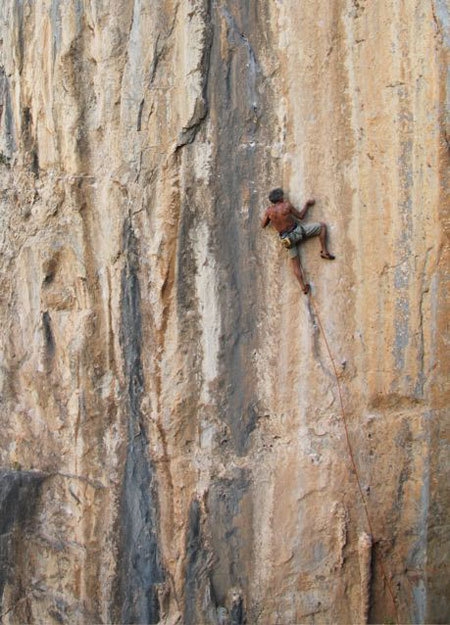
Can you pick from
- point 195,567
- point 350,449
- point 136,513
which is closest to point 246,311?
point 350,449

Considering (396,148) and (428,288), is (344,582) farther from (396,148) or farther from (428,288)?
(396,148)

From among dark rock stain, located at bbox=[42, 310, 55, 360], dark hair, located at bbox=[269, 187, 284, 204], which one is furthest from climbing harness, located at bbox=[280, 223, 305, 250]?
dark rock stain, located at bbox=[42, 310, 55, 360]

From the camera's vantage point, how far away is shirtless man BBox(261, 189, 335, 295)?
5.29 metres

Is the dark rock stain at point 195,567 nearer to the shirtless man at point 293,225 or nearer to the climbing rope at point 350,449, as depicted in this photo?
the climbing rope at point 350,449

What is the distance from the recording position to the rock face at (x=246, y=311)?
5301 mm

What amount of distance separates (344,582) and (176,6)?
15.0ft

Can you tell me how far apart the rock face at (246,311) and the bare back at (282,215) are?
16cm

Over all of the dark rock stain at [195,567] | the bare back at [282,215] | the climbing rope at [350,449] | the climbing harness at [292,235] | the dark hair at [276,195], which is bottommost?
the dark rock stain at [195,567]

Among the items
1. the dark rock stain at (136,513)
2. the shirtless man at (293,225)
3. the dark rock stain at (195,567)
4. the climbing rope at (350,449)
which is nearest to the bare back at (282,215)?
the shirtless man at (293,225)

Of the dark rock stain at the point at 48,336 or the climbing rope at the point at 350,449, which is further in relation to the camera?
the dark rock stain at the point at 48,336

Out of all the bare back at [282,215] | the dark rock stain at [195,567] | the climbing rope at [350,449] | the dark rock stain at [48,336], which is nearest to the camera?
the bare back at [282,215]

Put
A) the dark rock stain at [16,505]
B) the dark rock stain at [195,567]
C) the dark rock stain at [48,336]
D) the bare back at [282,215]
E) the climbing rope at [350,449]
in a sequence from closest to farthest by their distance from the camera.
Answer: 1. the bare back at [282,215]
2. the climbing rope at [350,449]
3. the dark rock stain at [195,567]
4. the dark rock stain at [48,336]
5. the dark rock stain at [16,505]

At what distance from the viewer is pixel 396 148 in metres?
5.24

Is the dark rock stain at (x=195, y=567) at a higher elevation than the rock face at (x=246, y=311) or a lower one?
lower
